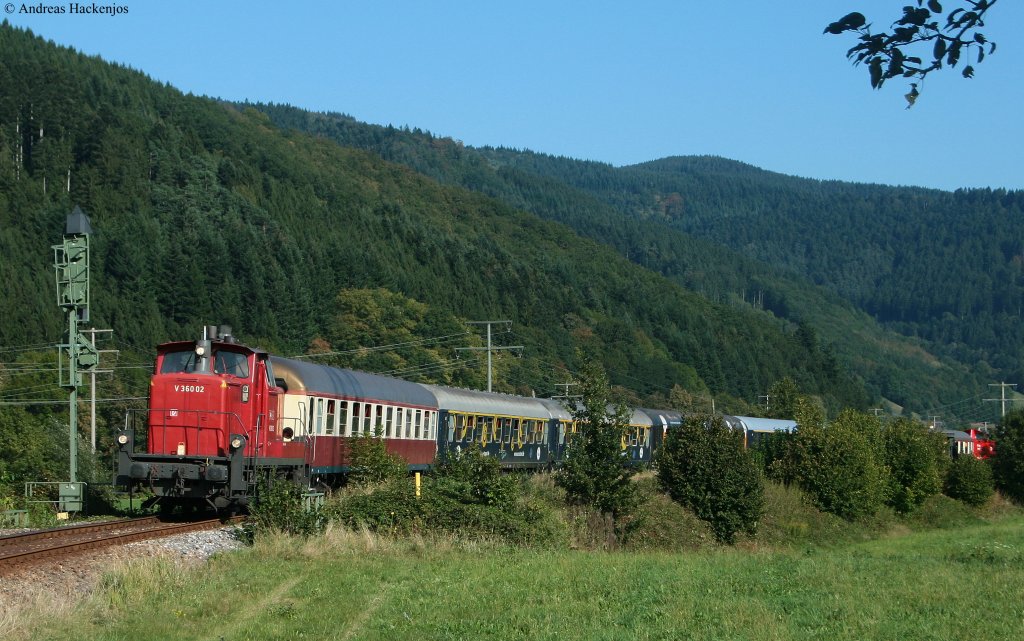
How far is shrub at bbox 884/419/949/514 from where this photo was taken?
219ft

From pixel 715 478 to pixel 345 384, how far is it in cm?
1588

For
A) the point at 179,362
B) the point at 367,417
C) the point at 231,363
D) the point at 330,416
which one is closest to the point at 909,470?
the point at 367,417

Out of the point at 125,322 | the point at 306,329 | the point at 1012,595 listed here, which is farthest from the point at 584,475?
the point at 306,329

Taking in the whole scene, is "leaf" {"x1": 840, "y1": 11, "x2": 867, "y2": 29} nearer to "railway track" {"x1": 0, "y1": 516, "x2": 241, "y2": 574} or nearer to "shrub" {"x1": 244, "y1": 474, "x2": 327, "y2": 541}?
"railway track" {"x1": 0, "y1": 516, "x2": 241, "y2": 574}

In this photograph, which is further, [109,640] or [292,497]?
[292,497]

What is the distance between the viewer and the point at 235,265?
140 metres

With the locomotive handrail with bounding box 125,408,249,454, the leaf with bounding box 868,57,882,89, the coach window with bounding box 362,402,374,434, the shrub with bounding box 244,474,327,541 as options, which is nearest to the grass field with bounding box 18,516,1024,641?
the shrub with bounding box 244,474,327,541

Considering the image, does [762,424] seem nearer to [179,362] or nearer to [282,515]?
[179,362]

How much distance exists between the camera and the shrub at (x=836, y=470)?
56688 millimetres

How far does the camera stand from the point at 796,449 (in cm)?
5878

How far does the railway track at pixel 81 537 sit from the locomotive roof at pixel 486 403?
1641 centimetres

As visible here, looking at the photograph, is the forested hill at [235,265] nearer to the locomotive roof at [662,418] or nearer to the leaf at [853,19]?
the locomotive roof at [662,418]

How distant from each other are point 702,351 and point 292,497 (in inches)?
6814

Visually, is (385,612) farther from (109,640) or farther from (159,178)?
(159,178)
